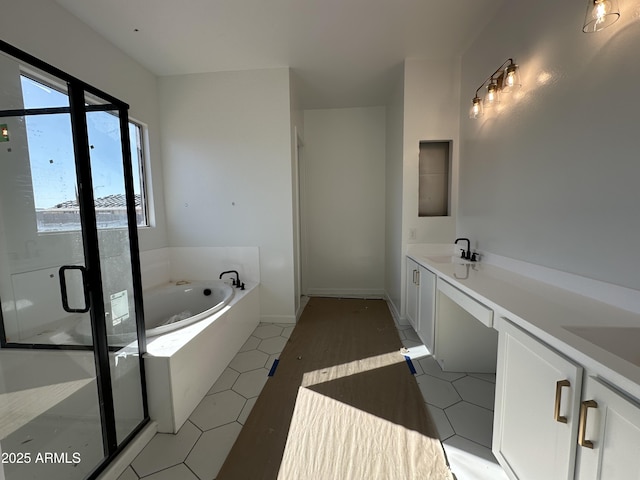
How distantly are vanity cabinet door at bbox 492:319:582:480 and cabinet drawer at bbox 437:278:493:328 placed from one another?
0.31ft

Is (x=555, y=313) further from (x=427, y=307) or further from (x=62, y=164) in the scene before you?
(x=62, y=164)

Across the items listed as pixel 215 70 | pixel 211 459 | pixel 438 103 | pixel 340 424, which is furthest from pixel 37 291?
pixel 438 103

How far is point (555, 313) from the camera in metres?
1.07

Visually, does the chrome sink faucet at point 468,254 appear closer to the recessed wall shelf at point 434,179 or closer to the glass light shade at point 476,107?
the recessed wall shelf at point 434,179

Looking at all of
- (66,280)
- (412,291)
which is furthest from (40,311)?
(412,291)

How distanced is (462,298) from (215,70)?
3150 millimetres

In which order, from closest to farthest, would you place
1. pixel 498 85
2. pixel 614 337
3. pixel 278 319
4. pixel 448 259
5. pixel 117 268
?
pixel 614 337, pixel 117 268, pixel 498 85, pixel 448 259, pixel 278 319

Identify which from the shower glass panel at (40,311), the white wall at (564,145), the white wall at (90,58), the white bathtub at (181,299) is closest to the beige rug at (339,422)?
the shower glass panel at (40,311)

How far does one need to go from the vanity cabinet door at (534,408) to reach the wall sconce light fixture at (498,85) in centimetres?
163

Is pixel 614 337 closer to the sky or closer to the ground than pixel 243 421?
closer to the sky

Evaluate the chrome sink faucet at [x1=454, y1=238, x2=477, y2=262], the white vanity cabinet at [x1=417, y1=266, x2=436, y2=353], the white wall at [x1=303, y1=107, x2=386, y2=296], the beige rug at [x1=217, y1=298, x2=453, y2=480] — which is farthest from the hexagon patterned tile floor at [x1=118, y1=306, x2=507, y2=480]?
the white wall at [x1=303, y1=107, x2=386, y2=296]

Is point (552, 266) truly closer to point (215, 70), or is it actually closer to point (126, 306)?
point (126, 306)

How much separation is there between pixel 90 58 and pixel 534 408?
3.52 m

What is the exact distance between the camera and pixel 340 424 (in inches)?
59.1
